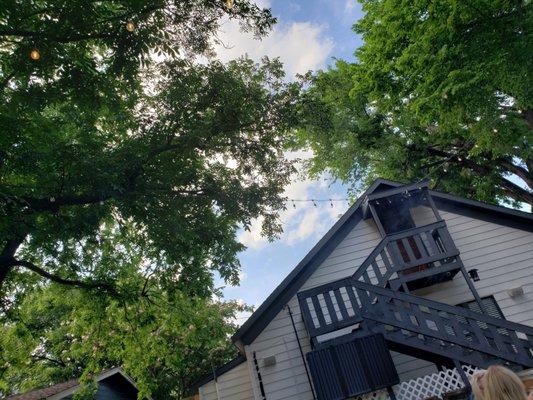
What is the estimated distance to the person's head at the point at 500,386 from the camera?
2.57m

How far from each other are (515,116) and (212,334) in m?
22.7

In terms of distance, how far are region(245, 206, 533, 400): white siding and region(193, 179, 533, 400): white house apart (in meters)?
0.03

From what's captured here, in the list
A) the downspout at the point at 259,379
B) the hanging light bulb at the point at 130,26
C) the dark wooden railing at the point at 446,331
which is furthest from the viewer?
the downspout at the point at 259,379

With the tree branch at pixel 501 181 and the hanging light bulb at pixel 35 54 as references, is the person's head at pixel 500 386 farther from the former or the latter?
the tree branch at pixel 501 181

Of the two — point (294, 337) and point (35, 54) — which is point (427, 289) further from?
point (35, 54)

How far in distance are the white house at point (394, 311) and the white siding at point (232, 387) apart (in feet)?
0.11

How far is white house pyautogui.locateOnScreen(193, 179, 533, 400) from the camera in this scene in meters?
8.62

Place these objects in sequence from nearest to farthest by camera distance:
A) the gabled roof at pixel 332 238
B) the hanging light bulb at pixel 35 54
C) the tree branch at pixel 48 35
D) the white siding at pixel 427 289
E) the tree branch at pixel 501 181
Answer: the tree branch at pixel 48 35 → the hanging light bulb at pixel 35 54 → the white siding at pixel 427 289 → the gabled roof at pixel 332 238 → the tree branch at pixel 501 181

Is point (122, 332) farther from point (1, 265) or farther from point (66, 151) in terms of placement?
point (66, 151)

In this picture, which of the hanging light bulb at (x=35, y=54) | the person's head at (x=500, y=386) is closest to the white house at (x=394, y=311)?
the person's head at (x=500, y=386)

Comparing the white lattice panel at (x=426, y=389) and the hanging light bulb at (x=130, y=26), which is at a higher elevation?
the hanging light bulb at (x=130, y=26)

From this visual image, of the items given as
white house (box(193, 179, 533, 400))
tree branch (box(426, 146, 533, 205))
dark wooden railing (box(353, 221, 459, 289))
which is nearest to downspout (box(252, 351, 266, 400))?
white house (box(193, 179, 533, 400))

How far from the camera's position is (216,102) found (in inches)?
366

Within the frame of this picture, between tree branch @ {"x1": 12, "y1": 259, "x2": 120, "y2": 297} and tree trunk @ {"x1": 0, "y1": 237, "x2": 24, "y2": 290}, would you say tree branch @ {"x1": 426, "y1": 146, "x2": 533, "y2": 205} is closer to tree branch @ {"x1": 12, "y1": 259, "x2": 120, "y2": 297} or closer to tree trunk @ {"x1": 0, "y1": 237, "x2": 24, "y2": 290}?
tree branch @ {"x1": 12, "y1": 259, "x2": 120, "y2": 297}
